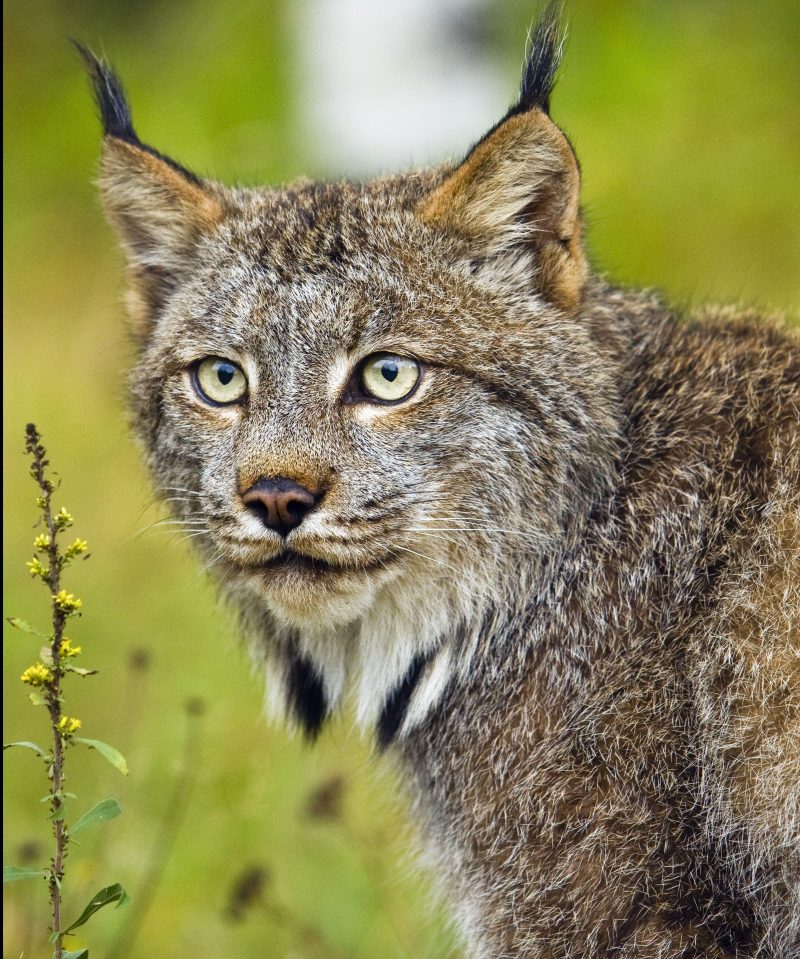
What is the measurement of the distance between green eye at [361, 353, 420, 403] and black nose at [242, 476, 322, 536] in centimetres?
48

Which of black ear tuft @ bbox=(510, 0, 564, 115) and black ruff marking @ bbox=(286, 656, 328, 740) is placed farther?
black ruff marking @ bbox=(286, 656, 328, 740)

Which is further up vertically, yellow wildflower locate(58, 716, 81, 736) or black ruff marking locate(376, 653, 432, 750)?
yellow wildflower locate(58, 716, 81, 736)

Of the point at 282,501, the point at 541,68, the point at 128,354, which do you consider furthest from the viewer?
the point at 128,354

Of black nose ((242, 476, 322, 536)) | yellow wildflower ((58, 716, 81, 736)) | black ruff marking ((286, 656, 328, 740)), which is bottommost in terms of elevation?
black ruff marking ((286, 656, 328, 740))

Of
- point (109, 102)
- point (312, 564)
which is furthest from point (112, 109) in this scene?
point (312, 564)

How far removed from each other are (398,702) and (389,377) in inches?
47.1

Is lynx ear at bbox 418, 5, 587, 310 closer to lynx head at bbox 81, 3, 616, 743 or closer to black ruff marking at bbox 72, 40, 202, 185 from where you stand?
lynx head at bbox 81, 3, 616, 743

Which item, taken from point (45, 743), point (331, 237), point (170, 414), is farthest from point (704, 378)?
point (45, 743)

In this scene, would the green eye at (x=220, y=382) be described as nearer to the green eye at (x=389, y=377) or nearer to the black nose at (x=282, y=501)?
the green eye at (x=389, y=377)

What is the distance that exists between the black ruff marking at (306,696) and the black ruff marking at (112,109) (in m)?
1.90

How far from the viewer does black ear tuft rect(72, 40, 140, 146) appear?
5043mm

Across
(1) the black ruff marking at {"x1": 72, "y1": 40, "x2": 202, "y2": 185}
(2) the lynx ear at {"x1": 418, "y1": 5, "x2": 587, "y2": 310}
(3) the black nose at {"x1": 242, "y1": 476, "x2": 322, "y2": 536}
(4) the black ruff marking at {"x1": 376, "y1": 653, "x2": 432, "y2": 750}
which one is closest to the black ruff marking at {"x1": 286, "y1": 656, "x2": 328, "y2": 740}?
(4) the black ruff marking at {"x1": 376, "y1": 653, "x2": 432, "y2": 750}

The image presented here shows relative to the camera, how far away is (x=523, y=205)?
4.61 meters

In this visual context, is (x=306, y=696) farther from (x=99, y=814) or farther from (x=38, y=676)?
(x=38, y=676)
